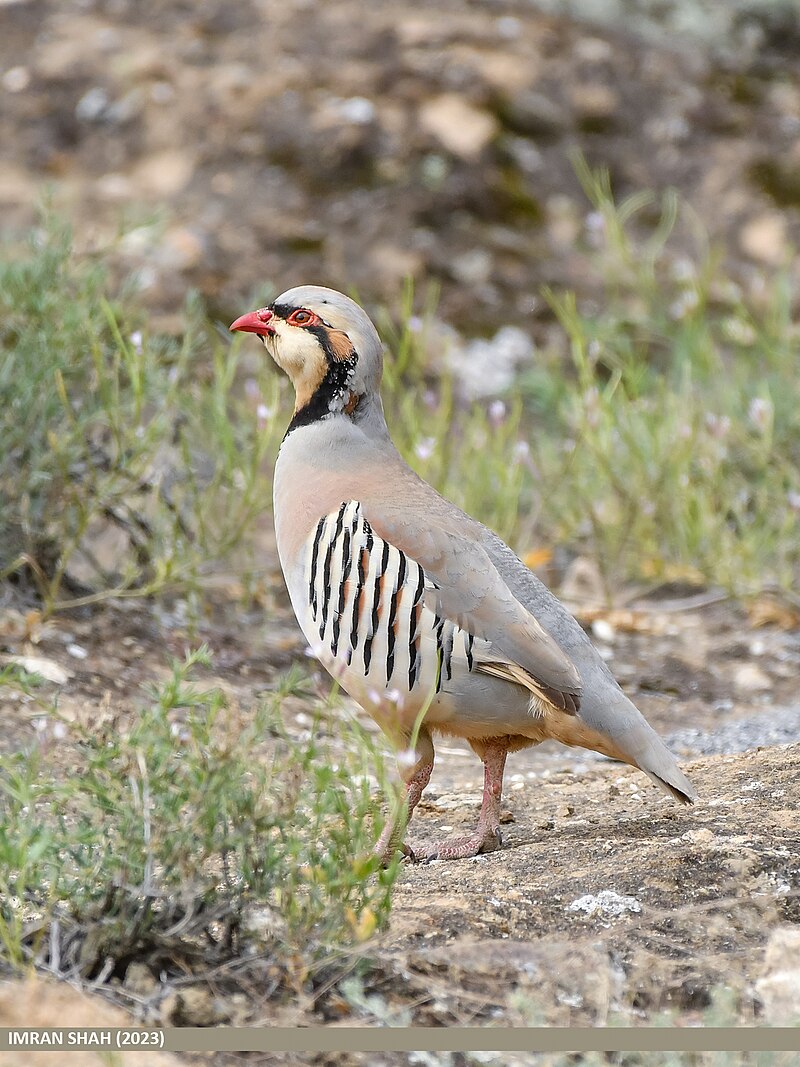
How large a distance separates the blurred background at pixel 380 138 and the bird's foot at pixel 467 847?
5.29 meters

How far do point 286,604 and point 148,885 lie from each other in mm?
3641

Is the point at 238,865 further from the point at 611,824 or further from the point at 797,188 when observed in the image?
the point at 797,188

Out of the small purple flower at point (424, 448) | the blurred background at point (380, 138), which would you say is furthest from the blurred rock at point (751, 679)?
the blurred background at point (380, 138)

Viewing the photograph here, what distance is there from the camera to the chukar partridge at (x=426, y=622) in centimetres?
320

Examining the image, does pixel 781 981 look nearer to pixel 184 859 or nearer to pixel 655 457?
pixel 184 859

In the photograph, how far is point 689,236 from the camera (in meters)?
9.71

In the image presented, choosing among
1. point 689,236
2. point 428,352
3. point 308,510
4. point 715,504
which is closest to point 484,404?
point 428,352

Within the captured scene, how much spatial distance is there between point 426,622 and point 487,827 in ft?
1.83

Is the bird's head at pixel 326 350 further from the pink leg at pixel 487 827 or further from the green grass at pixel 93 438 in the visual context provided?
the pink leg at pixel 487 827

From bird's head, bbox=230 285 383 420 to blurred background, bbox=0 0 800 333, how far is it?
453 centimetres

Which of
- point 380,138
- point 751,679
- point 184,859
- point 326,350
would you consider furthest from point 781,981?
point 380,138

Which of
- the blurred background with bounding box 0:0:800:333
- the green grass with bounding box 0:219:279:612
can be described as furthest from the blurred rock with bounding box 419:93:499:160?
the green grass with bounding box 0:219:279:612

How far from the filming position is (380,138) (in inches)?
368

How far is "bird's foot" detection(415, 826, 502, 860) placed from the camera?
334 cm
